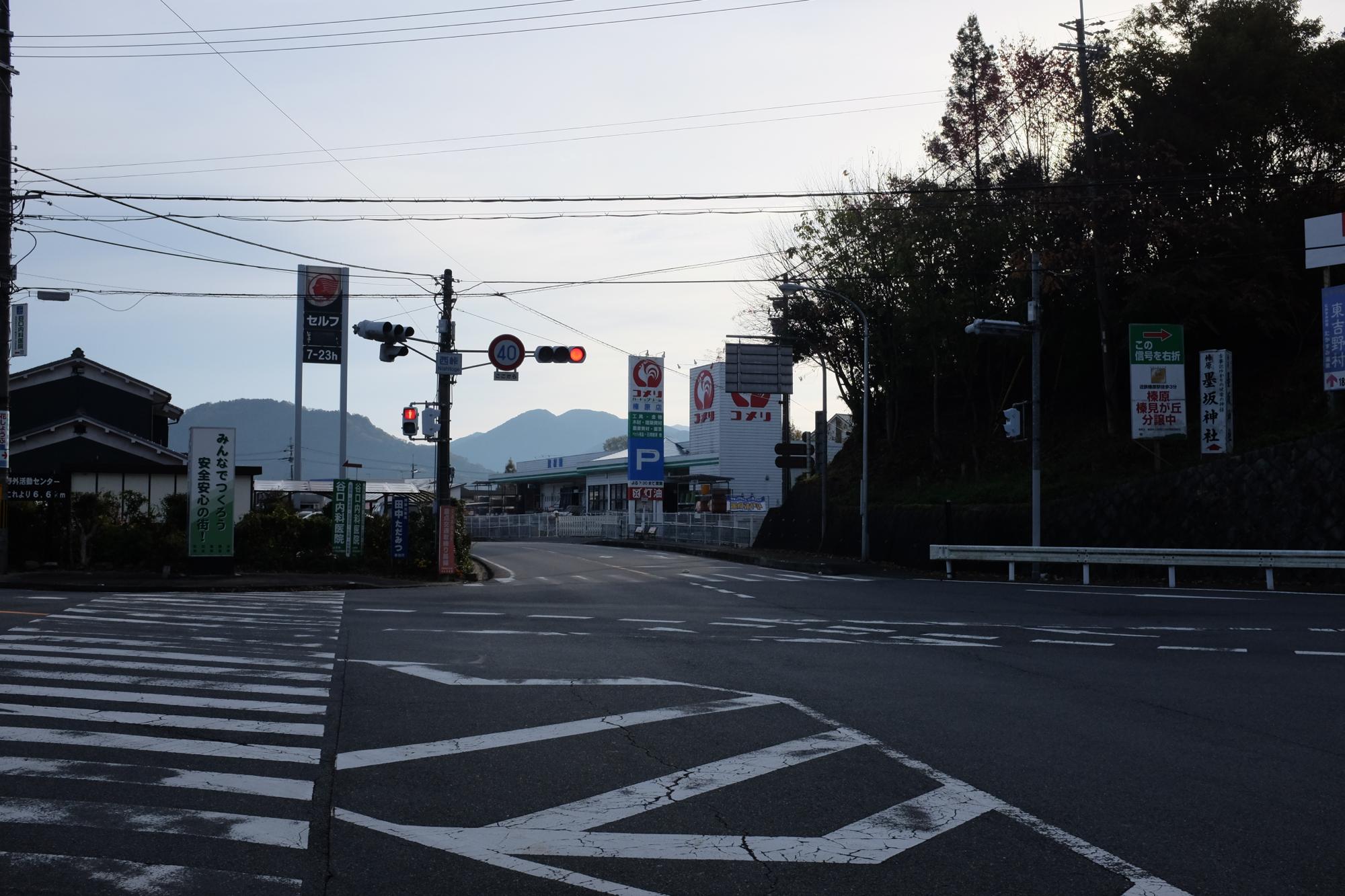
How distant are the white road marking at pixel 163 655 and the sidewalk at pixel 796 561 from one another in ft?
57.5

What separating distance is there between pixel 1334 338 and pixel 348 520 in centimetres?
2215

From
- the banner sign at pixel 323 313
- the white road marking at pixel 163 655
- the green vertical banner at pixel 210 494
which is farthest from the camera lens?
the banner sign at pixel 323 313

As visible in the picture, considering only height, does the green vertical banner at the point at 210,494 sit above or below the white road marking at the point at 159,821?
above

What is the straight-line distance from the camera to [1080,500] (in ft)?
90.1

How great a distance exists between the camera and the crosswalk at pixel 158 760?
4.59 m

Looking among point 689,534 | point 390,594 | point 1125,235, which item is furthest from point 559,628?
point 689,534

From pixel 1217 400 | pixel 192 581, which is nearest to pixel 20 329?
pixel 192 581

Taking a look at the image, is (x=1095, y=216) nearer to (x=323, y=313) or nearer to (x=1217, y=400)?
(x=1217, y=400)

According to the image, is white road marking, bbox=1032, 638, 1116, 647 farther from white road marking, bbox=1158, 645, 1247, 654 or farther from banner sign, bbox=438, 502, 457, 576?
banner sign, bbox=438, 502, 457, 576

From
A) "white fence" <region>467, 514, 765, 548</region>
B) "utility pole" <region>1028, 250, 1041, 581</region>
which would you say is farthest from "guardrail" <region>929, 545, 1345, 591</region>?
"white fence" <region>467, 514, 765, 548</region>

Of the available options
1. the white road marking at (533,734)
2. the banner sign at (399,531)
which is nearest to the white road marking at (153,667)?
the white road marking at (533,734)

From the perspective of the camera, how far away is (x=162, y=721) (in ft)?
25.2

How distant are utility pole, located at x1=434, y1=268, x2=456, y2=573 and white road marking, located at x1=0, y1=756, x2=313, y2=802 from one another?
19.2 metres

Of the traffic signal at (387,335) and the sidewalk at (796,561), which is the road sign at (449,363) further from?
the sidewalk at (796,561)
